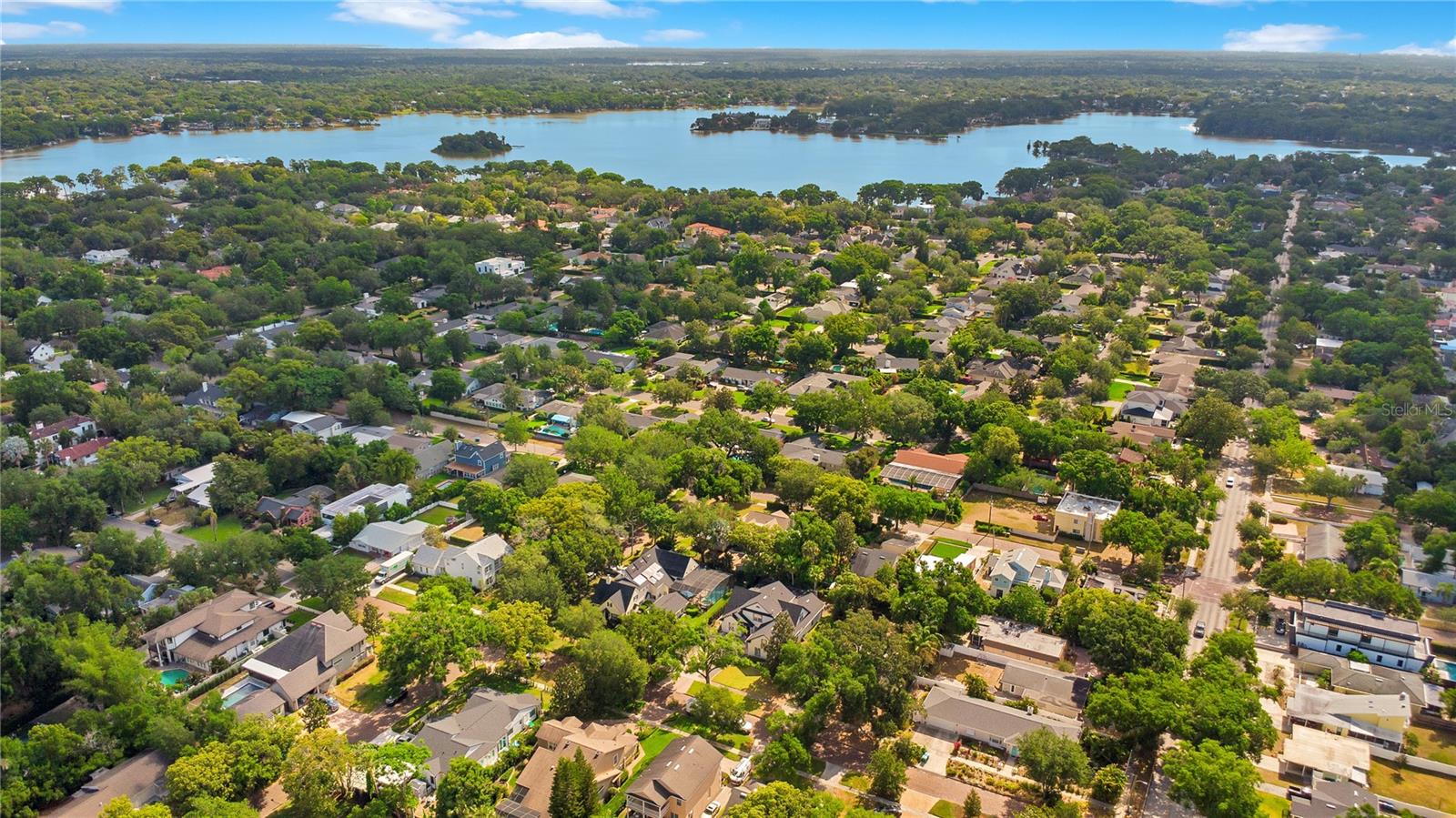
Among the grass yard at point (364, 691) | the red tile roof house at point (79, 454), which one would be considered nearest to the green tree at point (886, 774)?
the grass yard at point (364, 691)

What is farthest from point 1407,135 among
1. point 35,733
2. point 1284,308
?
point 35,733

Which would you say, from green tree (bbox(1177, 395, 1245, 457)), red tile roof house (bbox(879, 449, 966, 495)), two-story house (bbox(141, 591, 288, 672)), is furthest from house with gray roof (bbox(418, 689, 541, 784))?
green tree (bbox(1177, 395, 1245, 457))

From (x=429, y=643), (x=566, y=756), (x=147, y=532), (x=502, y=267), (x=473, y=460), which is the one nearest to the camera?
(x=566, y=756)

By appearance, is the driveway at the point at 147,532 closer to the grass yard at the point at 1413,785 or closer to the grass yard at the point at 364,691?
the grass yard at the point at 364,691

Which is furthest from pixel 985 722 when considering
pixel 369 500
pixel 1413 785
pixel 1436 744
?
pixel 369 500

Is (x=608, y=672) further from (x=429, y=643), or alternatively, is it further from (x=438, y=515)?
(x=438, y=515)

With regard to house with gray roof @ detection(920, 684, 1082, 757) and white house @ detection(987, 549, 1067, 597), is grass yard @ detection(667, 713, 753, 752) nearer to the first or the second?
house with gray roof @ detection(920, 684, 1082, 757)
